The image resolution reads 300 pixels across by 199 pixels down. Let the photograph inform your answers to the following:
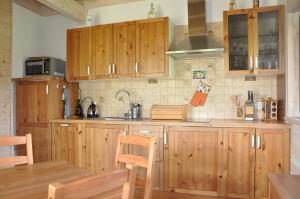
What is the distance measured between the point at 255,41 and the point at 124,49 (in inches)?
63.5

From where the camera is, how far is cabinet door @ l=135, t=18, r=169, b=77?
3.01 m

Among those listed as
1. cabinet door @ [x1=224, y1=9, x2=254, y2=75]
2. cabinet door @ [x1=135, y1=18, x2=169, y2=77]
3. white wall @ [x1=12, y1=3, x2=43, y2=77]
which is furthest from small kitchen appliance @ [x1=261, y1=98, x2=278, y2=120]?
white wall @ [x1=12, y1=3, x2=43, y2=77]

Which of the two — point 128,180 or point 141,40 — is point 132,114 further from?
point 128,180

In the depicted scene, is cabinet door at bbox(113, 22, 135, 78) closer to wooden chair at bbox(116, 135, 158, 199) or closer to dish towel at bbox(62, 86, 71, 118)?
dish towel at bbox(62, 86, 71, 118)

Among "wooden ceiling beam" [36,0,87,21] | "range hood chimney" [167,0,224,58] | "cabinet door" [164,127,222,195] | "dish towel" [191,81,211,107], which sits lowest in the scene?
"cabinet door" [164,127,222,195]

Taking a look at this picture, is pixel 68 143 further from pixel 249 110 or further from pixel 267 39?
pixel 267 39

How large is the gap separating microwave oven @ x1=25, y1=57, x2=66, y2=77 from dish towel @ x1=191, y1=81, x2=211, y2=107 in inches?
77.8

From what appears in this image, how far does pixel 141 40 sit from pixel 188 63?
2.34 ft

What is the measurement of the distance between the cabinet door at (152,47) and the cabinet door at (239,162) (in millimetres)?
1110

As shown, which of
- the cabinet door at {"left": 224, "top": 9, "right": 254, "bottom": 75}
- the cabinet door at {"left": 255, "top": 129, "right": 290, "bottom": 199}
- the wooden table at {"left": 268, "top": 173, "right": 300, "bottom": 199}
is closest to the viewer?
the wooden table at {"left": 268, "top": 173, "right": 300, "bottom": 199}

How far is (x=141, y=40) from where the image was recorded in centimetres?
311

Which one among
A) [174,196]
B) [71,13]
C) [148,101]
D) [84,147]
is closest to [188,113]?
[148,101]

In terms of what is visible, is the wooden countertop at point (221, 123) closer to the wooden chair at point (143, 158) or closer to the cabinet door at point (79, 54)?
the cabinet door at point (79, 54)

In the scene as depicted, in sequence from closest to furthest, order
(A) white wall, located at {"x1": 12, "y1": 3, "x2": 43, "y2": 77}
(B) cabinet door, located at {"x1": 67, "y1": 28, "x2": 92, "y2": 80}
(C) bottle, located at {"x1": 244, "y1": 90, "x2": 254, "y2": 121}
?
1. (C) bottle, located at {"x1": 244, "y1": 90, "x2": 254, "y2": 121}
2. (B) cabinet door, located at {"x1": 67, "y1": 28, "x2": 92, "y2": 80}
3. (A) white wall, located at {"x1": 12, "y1": 3, "x2": 43, "y2": 77}
